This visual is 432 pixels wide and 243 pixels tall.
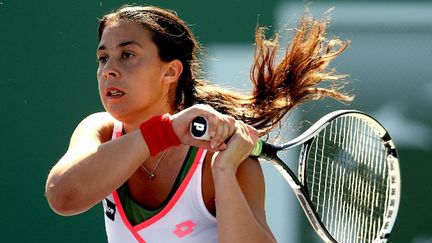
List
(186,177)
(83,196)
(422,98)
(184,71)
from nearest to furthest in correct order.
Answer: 1. (83,196)
2. (186,177)
3. (184,71)
4. (422,98)

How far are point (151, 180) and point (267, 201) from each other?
1392 millimetres

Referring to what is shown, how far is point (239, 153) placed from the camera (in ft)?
8.02

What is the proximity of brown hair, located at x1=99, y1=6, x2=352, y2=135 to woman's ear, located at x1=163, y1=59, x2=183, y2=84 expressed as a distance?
19 millimetres

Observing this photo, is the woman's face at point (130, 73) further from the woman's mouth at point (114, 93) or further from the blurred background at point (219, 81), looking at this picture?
the blurred background at point (219, 81)

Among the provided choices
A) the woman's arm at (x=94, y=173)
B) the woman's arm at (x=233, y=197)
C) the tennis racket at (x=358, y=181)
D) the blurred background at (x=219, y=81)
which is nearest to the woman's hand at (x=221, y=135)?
the woman's arm at (x=233, y=197)

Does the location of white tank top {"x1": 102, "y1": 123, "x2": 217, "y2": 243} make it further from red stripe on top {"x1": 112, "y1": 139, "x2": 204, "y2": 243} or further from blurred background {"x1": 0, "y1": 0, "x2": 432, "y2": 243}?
blurred background {"x1": 0, "y1": 0, "x2": 432, "y2": 243}

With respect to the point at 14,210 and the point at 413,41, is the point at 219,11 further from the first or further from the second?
the point at 14,210

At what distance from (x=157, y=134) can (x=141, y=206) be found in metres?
0.41

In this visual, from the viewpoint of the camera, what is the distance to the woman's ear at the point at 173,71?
2777mm

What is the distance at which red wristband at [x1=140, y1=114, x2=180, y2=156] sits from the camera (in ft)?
7.72

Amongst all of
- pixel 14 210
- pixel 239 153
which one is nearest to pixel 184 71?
pixel 239 153

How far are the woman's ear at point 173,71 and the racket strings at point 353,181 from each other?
53 centimetres

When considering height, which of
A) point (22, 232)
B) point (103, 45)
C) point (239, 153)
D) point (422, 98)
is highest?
point (103, 45)

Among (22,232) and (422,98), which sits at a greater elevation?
(422,98)
